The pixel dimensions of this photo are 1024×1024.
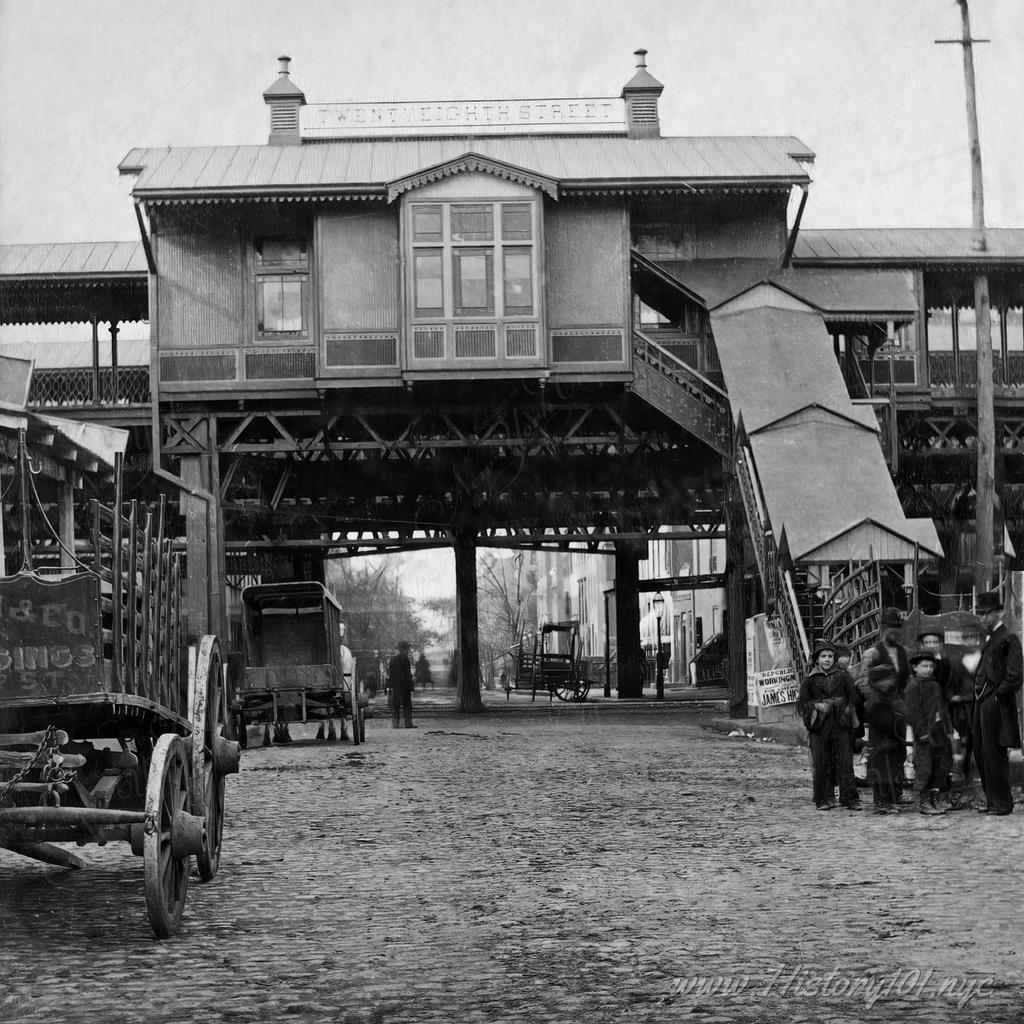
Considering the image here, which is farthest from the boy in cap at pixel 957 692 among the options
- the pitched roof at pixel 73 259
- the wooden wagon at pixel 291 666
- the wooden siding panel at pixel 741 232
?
the pitched roof at pixel 73 259

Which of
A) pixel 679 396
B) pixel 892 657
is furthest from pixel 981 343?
pixel 892 657

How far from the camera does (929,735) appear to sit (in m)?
14.5

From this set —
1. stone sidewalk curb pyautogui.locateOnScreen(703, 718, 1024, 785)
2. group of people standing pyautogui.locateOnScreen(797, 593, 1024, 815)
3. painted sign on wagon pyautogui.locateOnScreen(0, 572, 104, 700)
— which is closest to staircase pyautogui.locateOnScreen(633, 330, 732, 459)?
stone sidewalk curb pyautogui.locateOnScreen(703, 718, 1024, 785)

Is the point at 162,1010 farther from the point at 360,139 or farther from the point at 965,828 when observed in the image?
the point at 360,139

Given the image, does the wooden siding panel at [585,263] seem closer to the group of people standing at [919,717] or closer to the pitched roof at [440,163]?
the pitched roof at [440,163]

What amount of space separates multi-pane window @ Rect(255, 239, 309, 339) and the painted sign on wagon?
22733 mm

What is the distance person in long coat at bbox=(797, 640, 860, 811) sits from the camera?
1476cm

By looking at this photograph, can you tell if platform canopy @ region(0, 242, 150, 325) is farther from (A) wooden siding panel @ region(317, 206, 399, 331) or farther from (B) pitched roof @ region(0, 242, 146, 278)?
(A) wooden siding panel @ region(317, 206, 399, 331)

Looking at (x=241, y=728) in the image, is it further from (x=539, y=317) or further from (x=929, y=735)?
(x=929, y=735)

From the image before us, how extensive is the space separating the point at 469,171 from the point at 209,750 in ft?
67.4

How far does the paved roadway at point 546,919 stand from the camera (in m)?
6.48

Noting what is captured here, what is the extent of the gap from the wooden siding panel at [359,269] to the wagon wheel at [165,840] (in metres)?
21.2

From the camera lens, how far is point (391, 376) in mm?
28969

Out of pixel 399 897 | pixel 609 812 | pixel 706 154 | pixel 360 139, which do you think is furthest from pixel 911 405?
pixel 399 897
